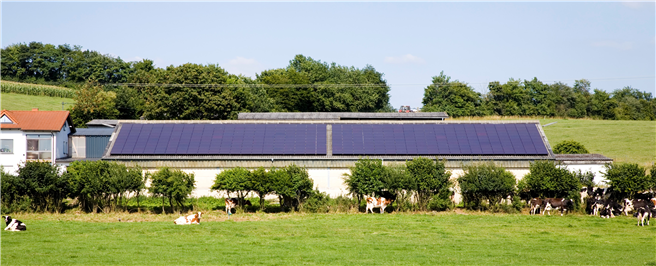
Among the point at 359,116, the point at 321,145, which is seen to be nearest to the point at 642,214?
the point at 321,145

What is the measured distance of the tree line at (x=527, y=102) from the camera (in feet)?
350

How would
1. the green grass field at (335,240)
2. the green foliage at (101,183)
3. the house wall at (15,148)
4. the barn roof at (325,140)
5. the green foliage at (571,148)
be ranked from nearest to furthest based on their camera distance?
the green grass field at (335,240) → the green foliage at (101,183) → the barn roof at (325,140) → the house wall at (15,148) → the green foliage at (571,148)

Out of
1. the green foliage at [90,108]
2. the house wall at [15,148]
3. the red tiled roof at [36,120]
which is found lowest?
the house wall at [15,148]

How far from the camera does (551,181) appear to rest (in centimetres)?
3148

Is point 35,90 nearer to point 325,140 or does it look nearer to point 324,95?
point 324,95

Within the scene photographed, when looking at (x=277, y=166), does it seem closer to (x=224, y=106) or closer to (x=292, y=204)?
(x=292, y=204)

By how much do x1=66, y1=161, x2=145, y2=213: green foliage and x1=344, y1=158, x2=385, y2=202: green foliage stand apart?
1149 cm

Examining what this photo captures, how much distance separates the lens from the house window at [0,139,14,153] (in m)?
39.3

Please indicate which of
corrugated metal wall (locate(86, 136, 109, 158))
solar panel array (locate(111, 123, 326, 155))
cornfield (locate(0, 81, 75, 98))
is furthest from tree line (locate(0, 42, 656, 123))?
solar panel array (locate(111, 123, 326, 155))

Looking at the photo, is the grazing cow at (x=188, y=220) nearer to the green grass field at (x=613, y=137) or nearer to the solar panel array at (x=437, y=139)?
the solar panel array at (x=437, y=139)

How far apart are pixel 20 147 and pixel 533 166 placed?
33.6 meters

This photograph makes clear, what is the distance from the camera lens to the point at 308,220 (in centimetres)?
2817

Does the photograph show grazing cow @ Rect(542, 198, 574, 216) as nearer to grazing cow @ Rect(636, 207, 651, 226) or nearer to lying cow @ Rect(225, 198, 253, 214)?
grazing cow @ Rect(636, 207, 651, 226)

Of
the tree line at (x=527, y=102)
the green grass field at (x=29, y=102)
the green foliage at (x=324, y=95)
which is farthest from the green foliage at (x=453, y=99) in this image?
the green grass field at (x=29, y=102)
